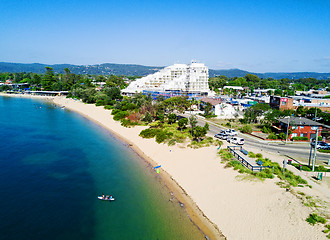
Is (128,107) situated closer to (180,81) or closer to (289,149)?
(180,81)

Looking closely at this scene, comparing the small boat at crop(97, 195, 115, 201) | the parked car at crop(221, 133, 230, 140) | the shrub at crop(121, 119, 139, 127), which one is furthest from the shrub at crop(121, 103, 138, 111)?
the small boat at crop(97, 195, 115, 201)

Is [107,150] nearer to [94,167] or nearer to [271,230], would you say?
[94,167]

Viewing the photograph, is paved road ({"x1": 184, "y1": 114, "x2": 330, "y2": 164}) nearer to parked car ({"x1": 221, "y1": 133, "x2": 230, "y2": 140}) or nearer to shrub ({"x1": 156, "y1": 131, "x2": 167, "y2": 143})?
parked car ({"x1": 221, "y1": 133, "x2": 230, "y2": 140})

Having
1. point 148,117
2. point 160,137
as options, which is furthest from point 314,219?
point 148,117

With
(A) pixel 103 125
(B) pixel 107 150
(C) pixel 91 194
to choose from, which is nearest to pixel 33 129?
(A) pixel 103 125

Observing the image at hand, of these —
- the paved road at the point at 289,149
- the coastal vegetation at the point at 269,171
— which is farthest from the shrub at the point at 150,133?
the coastal vegetation at the point at 269,171
